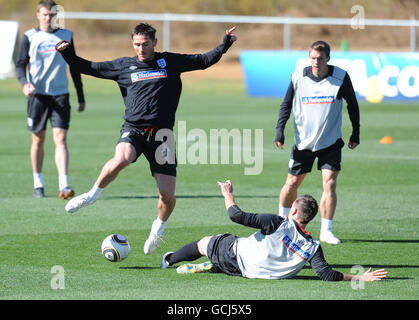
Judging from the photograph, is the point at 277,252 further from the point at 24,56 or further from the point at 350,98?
the point at 24,56

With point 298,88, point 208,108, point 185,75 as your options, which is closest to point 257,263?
point 298,88

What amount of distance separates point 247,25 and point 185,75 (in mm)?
17088

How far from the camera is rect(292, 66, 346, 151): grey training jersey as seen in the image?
959cm

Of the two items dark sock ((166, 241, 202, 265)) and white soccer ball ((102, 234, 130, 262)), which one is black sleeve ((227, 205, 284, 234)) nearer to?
dark sock ((166, 241, 202, 265))

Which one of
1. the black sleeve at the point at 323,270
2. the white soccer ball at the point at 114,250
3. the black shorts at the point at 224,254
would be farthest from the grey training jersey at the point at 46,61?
the black sleeve at the point at 323,270

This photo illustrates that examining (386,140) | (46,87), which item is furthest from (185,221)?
(386,140)

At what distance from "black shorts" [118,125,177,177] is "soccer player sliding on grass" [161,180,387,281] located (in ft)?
4.20

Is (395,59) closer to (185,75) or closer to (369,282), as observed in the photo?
(185,75)

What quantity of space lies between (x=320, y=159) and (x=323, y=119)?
0.46 m

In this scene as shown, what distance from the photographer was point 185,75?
129 ft

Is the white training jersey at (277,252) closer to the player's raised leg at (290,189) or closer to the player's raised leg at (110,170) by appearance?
the player's raised leg at (110,170)

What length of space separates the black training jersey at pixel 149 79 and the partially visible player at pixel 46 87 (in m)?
3.40

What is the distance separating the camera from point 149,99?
884cm

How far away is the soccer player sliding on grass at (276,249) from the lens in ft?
24.4
